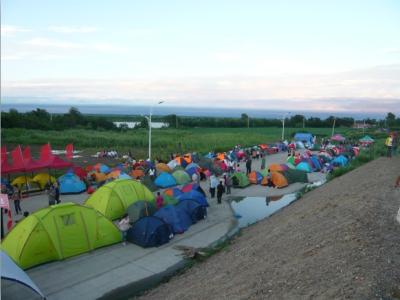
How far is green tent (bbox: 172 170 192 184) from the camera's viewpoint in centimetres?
2328

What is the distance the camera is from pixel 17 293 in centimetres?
941

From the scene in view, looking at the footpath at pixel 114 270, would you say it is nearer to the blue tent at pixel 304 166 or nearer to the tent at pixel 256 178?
the tent at pixel 256 178

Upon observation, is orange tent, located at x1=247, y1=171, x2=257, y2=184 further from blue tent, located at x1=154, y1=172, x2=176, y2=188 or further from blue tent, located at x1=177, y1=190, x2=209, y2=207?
blue tent, located at x1=177, y1=190, x2=209, y2=207

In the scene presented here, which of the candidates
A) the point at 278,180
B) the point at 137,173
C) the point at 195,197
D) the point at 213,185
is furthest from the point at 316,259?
the point at 137,173

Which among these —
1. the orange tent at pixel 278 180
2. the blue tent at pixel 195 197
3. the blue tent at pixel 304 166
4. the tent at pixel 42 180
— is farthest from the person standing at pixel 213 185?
the blue tent at pixel 304 166

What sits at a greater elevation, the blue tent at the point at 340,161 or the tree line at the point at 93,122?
the tree line at the point at 93,122

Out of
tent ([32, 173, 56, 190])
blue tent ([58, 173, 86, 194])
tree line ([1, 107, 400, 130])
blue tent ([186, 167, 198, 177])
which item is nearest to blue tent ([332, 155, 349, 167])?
blue tent ([186, 167, 198, 177])

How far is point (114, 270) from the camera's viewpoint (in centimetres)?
1089

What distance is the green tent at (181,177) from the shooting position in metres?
23.3

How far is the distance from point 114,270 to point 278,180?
1393 centimetres

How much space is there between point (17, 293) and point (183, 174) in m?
14.7

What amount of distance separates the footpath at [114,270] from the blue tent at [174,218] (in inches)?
11.5

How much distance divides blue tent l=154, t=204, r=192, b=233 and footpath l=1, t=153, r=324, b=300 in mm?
292

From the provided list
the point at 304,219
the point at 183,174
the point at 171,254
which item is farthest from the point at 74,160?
the point at 304,219
